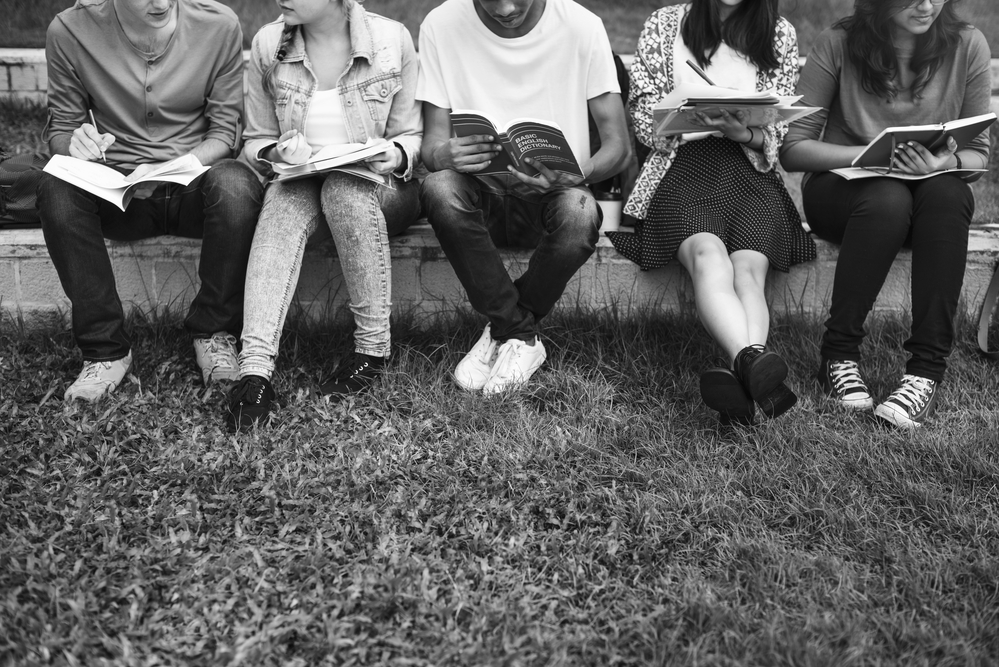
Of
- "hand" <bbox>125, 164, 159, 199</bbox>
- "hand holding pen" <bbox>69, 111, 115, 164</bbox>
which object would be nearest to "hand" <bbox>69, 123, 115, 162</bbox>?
"hand holding pen" <bbox>69, 111, 115, 164</bbox>

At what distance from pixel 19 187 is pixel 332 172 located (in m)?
1.30

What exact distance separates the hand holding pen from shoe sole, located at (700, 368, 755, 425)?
2115mm

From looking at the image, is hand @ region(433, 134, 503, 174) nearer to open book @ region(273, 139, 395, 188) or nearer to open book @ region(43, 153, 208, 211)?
open book @ region(273, 139, 395, 188)

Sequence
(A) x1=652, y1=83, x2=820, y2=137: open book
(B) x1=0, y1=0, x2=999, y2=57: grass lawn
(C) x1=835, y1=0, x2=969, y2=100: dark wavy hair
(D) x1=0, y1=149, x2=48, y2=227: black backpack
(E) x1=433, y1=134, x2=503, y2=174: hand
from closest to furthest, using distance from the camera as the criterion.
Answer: (A) x1=652, y1=83, x2=820, y2=137: open book
(E) x1=433, y1=134, x2=503, y2=174: hand
(C) x1=835, y1=0, x2=969, y2=100: dark wavy hair
(D) x1=0, y1=149, x2=48, y2=227: black backpack
(B) x1=0, y1=0, x2=999, y2=57: grass lawn

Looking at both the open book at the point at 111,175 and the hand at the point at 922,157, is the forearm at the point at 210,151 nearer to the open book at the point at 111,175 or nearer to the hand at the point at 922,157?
the open book at the point at 111,175

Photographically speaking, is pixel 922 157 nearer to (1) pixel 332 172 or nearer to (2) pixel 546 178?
(2) pixel 546 178

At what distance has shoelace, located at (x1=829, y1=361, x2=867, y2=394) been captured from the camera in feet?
9.99

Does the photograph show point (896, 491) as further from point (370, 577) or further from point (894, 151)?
point (370, 577)

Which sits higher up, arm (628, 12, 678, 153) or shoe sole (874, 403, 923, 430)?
arm (628, 12, 678, 153)

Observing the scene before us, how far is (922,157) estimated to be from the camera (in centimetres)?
302

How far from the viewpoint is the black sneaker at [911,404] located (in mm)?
2896

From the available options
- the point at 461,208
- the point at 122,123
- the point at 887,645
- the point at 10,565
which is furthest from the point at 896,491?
the point at 122,123

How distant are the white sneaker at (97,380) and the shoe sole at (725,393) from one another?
191 cm

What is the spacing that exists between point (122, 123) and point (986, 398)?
3.13 m
